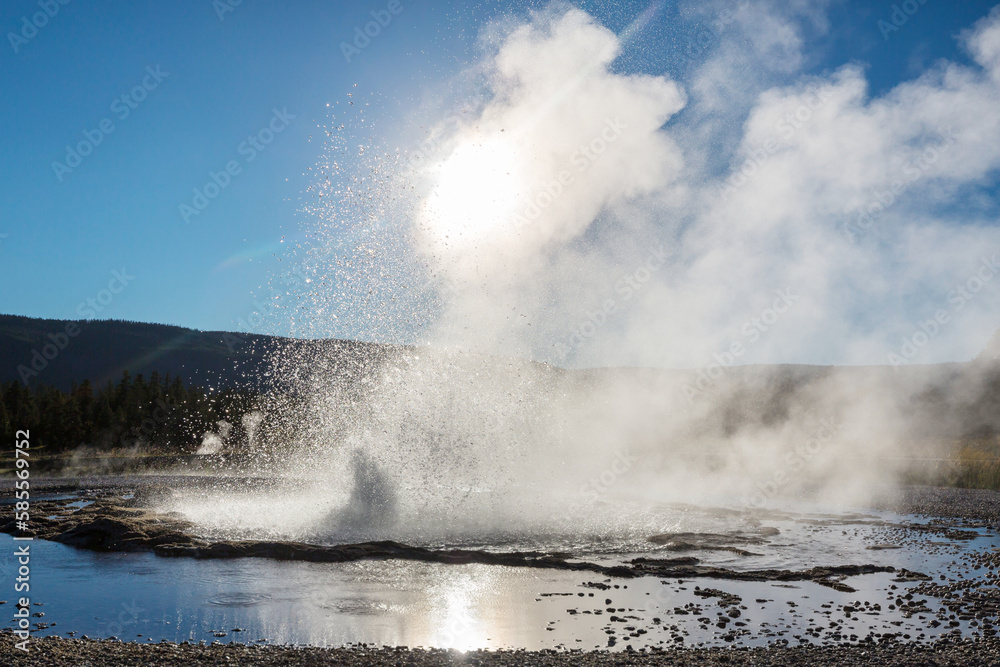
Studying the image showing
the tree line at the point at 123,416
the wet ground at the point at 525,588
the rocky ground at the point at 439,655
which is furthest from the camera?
the tree line at the point at 123,416

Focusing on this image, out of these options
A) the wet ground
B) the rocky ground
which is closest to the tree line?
the wet ground

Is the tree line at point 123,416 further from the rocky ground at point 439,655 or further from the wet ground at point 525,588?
the rocky ground at point 439,655

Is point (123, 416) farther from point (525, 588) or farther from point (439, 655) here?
point (439, 655)

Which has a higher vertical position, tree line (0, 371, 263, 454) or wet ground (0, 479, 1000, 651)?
tree line (0, 371, 263, 454)

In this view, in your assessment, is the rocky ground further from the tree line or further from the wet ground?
the tree line

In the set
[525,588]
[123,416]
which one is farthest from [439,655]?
[123,416]

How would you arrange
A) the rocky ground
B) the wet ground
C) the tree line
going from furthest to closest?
the tree line < the wet ground < the rocky ground

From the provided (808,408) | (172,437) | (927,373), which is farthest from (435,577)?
(927,373)

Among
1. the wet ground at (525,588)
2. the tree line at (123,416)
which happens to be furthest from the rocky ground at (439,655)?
the tree line at (123,416)

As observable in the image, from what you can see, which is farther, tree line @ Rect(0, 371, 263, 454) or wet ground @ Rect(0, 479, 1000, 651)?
tree line @ Rect(0, 371, 263, 454)

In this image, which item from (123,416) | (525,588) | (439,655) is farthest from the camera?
(123,416)

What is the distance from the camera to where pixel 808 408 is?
7794 centimetres

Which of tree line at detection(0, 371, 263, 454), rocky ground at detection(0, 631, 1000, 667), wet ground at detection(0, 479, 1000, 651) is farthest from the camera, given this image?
tree line at detection(0, 371, 263, 454)

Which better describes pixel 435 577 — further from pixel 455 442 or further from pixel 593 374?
pixel 593 374
